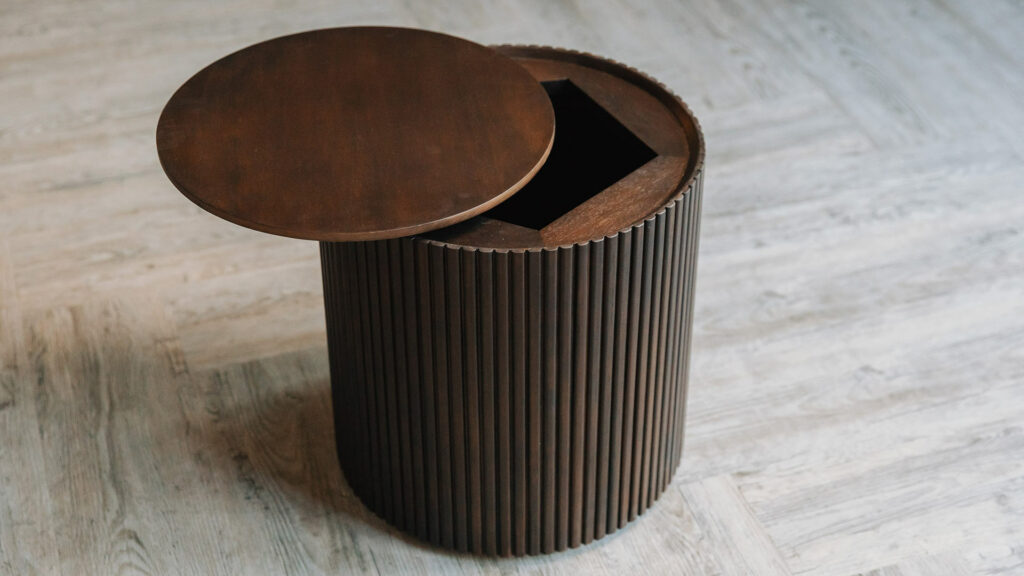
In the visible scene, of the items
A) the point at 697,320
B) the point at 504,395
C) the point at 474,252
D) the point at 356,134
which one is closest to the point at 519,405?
the point at 504,395

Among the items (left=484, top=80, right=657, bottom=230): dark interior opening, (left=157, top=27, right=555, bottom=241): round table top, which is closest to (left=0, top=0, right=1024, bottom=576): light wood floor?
(left=484, top=80, right=657, bottom=230): dark interior opening

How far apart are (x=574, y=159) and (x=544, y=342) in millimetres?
429

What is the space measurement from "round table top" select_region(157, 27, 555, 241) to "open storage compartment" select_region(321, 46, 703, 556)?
72 millimetres

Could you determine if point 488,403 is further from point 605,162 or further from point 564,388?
point 605,162

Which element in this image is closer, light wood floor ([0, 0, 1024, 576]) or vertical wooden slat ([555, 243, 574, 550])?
vertical wooden slat ([555, 243, 574, 550])

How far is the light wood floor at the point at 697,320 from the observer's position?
1.80 m

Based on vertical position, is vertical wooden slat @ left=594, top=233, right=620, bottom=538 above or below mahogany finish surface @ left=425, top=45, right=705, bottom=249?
below

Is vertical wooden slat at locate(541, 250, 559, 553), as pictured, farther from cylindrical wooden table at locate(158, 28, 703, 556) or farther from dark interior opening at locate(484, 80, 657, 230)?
dark interior opening at locate(484, 80, 657, 230)

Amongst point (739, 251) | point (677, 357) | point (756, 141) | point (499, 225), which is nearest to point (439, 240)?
point (499, 225)

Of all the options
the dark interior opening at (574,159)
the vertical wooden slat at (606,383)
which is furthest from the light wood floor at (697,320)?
the dark interior opening at (574,159)

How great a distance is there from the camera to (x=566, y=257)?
1435 millimetres

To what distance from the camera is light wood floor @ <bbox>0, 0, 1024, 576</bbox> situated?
180cm

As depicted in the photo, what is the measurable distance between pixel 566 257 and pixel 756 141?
1.39 metres

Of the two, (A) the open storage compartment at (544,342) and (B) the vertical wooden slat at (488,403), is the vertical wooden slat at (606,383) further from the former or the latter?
(B) the vertical wooden slat at (488,403)
